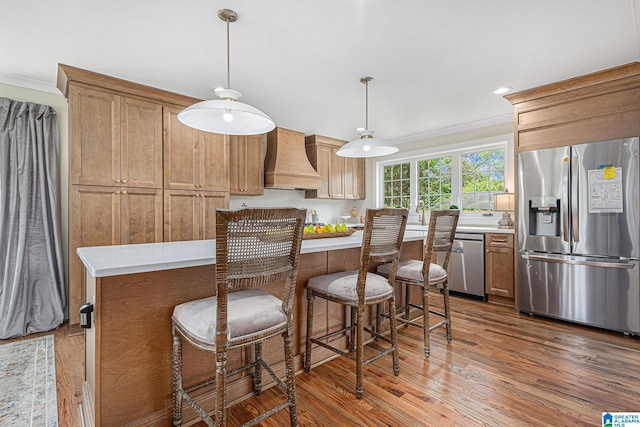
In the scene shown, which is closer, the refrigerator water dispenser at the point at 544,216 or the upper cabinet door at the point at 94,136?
the upper cabinet door at the point at 94,136

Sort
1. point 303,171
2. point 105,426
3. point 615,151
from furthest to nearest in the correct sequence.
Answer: point 303,171 < point 615,151 < point 105,426

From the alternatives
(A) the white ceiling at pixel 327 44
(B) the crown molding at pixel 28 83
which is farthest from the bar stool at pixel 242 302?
(B) the crown molding at pixel 28 83

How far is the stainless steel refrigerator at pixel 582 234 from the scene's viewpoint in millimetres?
2725

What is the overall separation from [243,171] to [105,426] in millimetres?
3175

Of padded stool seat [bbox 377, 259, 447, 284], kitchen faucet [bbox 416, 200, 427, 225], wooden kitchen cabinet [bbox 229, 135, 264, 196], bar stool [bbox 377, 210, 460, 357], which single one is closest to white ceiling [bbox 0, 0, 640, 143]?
wooden kitchen cabinet [bbox 229, 135, 264, 196]

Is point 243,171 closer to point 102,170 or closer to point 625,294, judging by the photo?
point 102,170

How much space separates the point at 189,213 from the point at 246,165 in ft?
3.49

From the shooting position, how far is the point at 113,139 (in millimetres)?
3010

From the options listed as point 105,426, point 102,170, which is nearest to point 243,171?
point 102,170

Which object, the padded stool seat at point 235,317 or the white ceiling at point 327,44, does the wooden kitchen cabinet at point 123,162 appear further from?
the padded stool seat at point 235,317

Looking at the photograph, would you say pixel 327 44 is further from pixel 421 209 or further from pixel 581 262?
pixel 421 209

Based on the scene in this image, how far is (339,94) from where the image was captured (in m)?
3.47

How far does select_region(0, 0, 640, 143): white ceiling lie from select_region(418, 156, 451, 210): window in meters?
1.56

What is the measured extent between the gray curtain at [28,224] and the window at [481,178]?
5.06 m
